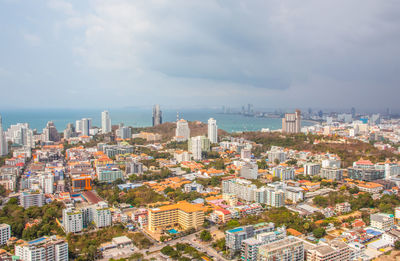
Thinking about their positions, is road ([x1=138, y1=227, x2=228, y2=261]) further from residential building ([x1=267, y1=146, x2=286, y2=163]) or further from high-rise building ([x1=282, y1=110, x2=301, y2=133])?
high-rise building ([x1=282, y1=110, x2=301, y2=133])

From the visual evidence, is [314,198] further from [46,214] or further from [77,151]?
[77,151]

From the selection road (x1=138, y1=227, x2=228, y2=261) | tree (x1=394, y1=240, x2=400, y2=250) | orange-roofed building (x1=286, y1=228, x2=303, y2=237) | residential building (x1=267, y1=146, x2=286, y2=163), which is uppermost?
residential building (x1=267, y1=146, x2=286, y2=163)

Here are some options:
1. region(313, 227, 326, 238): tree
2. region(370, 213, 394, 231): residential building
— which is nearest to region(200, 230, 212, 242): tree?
region(313, 227, 326, 238): tree

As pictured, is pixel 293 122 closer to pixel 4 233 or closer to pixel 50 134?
pixel 50 134

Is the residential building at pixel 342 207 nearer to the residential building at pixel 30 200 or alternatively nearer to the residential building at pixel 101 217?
the residential building at pixel 101 217

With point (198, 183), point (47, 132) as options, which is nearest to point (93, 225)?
point (198, 183)
